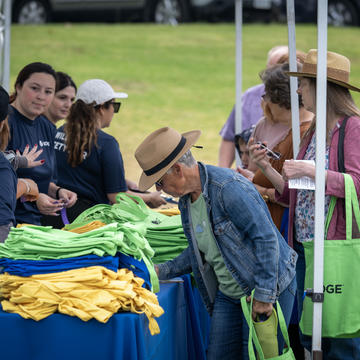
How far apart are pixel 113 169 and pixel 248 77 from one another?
1106 cm

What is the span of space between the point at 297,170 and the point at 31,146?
159 centimetres

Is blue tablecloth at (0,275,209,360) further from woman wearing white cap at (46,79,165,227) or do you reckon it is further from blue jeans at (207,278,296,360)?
woman wearing white cap at (46,79,165,227)

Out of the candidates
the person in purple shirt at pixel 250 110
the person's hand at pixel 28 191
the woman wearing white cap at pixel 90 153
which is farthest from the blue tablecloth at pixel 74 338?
the person in purple shirt at pixel 250 110

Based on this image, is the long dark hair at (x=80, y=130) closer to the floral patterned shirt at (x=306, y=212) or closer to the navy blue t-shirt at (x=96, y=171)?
the navy blue t-shirt at (x=96, y=171)

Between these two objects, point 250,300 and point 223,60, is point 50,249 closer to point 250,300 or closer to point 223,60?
point 250,300

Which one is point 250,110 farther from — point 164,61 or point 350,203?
point 164,61

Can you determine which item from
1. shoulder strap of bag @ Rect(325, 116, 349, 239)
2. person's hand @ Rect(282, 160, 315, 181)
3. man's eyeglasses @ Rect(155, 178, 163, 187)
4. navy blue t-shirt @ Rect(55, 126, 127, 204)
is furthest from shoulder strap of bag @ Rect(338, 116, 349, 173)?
navy blue t-shirt @ Rect(55, 126, 127, 204)

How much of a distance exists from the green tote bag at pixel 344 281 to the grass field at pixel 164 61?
867cm

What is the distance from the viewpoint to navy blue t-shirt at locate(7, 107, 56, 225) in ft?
12.7

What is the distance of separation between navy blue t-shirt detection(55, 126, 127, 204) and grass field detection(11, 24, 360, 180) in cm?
752

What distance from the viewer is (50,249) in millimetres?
2719

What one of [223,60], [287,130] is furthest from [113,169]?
[223,60]

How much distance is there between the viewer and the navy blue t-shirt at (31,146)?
388 centimetres

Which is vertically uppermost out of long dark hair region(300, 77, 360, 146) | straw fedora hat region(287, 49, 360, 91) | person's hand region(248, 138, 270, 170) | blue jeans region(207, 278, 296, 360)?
straw fedora hat region(287, 49, 360, 91)
